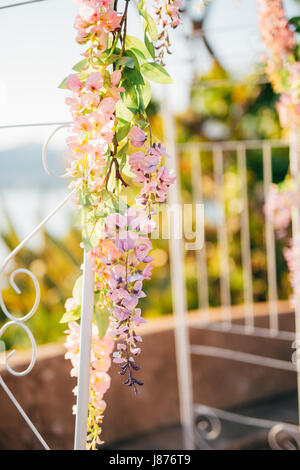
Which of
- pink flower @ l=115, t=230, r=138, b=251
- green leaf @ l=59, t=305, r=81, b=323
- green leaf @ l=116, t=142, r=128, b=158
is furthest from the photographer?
green leaf @ l=59, t=305, r=81, b=323

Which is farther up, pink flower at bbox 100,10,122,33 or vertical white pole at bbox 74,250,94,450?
pink flower at bbox 100,10,122,33

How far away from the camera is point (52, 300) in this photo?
11.0 ft

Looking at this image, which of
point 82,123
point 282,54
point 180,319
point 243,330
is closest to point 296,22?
point 282,54

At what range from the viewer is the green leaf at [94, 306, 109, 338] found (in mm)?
867

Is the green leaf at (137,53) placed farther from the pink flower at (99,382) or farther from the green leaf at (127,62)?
the pink flower at (99,382)

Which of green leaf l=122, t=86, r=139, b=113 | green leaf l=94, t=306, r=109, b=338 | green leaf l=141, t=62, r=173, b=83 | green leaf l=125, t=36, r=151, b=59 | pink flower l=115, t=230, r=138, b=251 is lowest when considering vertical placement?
green leaf l=94, t=306, r=109, b=338

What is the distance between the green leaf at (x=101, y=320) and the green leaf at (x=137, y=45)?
46cm

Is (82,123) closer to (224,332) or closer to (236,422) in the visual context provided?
(224,332)

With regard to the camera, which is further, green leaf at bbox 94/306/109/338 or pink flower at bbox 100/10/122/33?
green leaf at bbox 94/306/109/338

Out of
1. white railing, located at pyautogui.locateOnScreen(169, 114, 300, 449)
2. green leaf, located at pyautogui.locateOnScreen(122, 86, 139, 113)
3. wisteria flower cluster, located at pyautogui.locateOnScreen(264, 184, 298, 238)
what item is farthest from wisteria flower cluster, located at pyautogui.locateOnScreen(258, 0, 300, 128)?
green leaf, located at pyautogui.locateOnScreen(122, 86, 139, 113)

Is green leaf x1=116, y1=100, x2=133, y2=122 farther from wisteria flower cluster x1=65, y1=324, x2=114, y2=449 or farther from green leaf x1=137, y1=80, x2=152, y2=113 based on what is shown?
wisteria flower cluster x1=65, y1=324, x2=114, y2=449

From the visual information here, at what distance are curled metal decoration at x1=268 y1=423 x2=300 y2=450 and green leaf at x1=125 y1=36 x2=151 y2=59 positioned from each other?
1897 mm

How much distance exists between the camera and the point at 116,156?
77 cm

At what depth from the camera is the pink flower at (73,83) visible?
0.72 m
